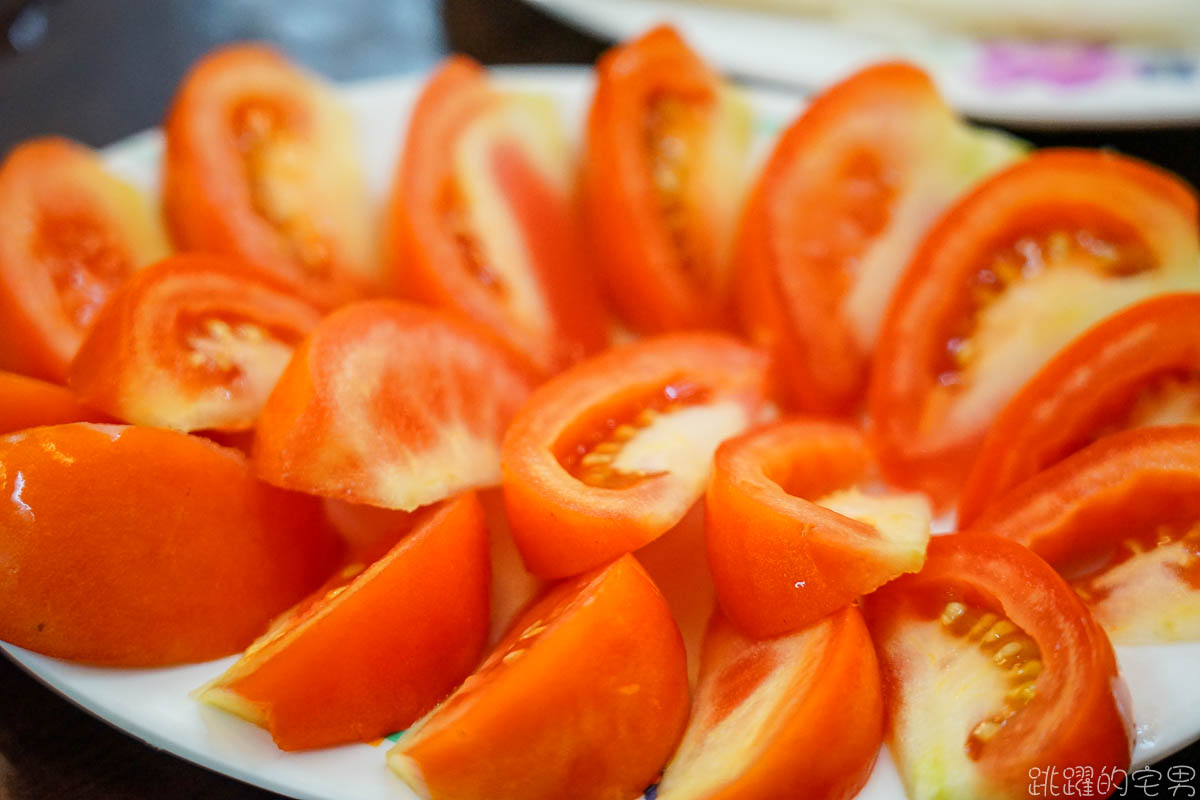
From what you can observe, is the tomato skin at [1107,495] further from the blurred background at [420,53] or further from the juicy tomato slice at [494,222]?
the blurred background at [420,53]

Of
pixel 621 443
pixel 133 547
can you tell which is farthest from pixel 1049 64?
pixel 133 547

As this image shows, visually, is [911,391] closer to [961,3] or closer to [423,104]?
[423,104]

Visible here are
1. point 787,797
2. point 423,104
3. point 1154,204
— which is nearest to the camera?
point 787,797

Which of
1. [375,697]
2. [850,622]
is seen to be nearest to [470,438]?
[375,697]

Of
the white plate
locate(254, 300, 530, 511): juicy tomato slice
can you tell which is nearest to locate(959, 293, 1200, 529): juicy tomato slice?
locate(254, 300, 530, 511): juicy tomato slice

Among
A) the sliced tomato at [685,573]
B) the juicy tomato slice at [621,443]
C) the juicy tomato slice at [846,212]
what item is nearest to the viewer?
the juicy tomato slice at [621,443]

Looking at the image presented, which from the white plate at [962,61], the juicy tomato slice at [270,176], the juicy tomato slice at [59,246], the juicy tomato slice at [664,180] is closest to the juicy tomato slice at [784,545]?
the juicy tomato slice at [664,180]
